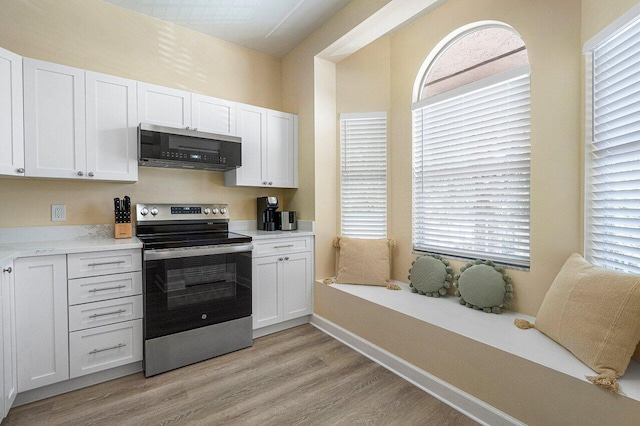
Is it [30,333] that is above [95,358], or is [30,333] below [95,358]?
above

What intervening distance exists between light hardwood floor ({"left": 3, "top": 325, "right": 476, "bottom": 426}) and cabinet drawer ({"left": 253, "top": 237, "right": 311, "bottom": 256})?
2.97 feet

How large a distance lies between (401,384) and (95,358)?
2.10 m

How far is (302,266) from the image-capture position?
2986 mm

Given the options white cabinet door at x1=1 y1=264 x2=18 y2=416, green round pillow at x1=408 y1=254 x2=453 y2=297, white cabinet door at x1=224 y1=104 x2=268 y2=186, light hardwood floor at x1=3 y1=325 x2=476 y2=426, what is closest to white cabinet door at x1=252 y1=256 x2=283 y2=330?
light hardwood floor at x1=3 y1=325 x2=476 y2=426

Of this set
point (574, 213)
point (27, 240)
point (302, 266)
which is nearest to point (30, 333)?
point (27, 240)

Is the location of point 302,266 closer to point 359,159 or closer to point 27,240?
point 359,159

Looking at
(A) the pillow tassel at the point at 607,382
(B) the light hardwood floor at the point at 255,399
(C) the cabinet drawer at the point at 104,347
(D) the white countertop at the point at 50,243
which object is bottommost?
(B) the light hardwood floor at the point at 255,399

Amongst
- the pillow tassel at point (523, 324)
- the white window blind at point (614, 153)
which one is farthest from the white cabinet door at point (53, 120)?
the white window blind at point (614, 153)

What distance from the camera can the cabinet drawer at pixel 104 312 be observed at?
1.94 metres

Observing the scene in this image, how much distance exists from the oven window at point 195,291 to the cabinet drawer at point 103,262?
0.13 meters

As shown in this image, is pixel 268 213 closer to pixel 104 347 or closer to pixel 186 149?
pixel 186 149

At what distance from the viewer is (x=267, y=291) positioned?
277 centimetres

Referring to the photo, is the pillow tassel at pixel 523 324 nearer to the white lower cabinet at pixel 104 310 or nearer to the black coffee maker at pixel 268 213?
the black coffee maker at pixel 268 213

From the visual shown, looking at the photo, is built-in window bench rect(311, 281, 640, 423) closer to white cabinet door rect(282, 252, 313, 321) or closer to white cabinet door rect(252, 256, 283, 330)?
white cabinet door rect(282, 252, 313, 321)
